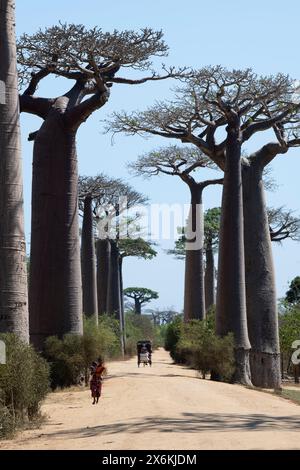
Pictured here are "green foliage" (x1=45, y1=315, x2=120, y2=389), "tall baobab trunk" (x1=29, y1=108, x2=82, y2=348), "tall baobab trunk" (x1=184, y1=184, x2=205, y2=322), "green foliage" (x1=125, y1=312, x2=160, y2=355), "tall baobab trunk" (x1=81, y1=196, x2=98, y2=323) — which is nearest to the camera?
"green foliage" (x1=45, y1=315, x2=120, y2=389)

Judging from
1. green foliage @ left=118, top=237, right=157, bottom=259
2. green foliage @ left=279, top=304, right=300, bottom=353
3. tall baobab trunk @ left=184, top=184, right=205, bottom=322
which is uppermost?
green foliage @ left=118, top=237, right=157, bottom=259

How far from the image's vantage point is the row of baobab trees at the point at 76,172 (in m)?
11.4

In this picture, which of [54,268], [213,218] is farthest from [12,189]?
[213,218]

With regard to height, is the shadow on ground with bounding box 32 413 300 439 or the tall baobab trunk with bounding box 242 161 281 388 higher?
the tall baobab trunk with bounding box 242 161 281 388

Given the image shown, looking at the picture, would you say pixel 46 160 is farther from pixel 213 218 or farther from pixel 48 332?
pixel 213 218

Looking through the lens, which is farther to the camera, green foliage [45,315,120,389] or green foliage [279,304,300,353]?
green foliage [279,304,300,353]

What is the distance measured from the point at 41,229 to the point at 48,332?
1823mm

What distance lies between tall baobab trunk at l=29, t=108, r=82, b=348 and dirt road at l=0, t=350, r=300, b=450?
1.46m

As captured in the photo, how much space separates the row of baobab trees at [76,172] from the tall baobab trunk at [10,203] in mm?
13

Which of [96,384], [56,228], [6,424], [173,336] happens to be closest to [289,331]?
[173,336]

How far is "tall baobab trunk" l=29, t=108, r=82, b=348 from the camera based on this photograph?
16844 mm

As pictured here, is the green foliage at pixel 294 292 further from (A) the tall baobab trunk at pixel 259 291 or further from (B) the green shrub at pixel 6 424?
(B) the green shrub at pixel 6 424

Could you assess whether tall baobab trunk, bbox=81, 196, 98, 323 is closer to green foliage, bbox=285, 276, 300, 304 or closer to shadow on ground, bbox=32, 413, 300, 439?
green foliage, bbox=285, 276, 300, 304

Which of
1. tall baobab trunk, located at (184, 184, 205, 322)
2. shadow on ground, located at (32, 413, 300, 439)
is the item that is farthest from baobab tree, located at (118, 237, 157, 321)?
shadow on ground, located at (32, 413, 300, 439)
